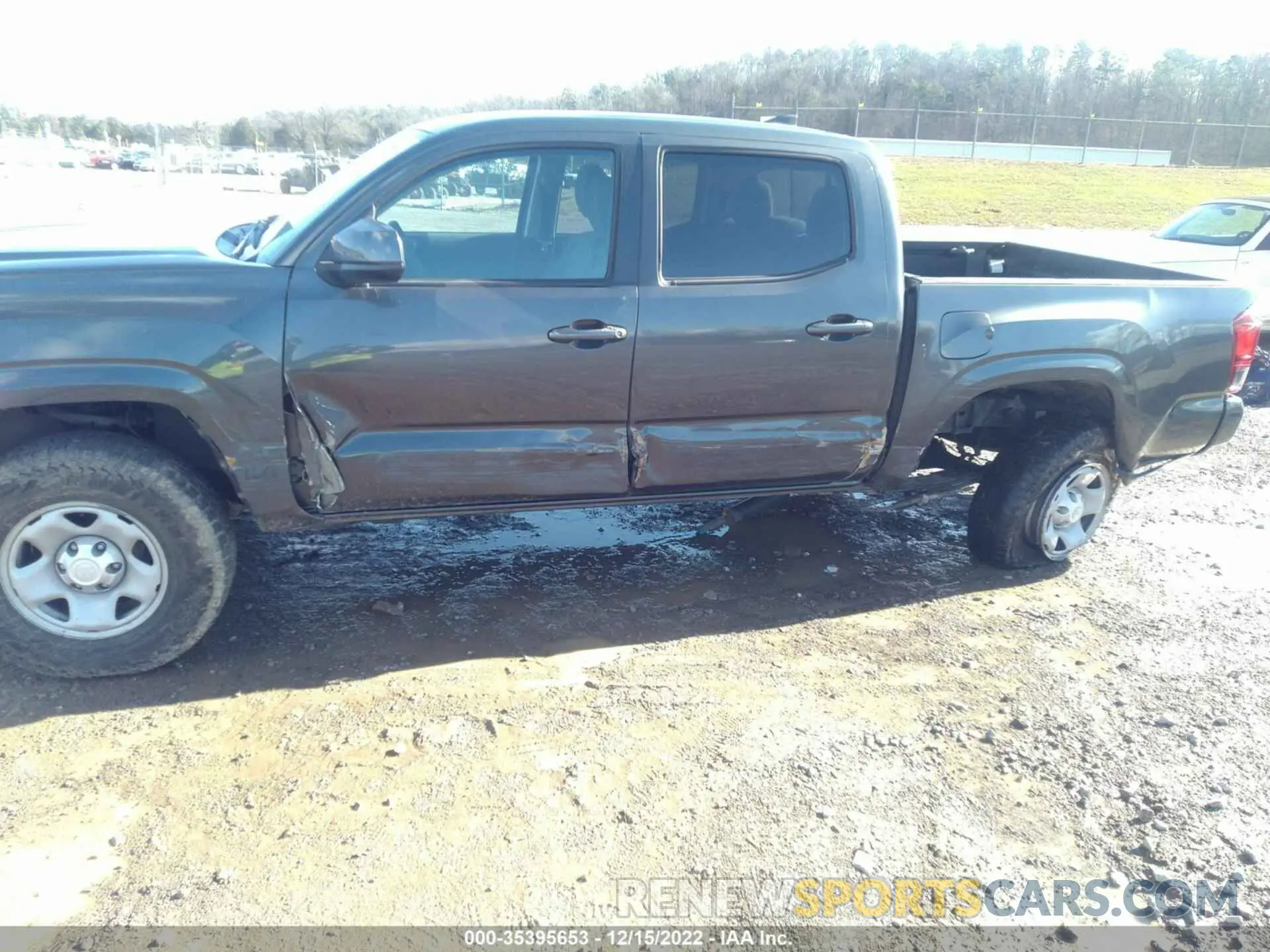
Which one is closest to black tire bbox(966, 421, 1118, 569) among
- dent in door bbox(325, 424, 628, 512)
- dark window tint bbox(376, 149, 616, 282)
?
dent in door bbox(325, 424, 628, 512)

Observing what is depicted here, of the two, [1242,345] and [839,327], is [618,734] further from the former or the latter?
[1242,345]

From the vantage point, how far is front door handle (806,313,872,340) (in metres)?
3.87

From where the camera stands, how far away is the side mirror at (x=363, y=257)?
10.7ft

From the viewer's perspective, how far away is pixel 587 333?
11.7 feet

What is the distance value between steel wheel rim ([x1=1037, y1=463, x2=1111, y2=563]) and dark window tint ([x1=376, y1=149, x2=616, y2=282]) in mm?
2566

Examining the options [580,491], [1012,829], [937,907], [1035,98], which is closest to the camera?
[937,907]

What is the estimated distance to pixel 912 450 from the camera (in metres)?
4.27

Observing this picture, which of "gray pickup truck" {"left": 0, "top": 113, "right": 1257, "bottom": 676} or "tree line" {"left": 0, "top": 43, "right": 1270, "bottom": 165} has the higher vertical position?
"tree line" {"left": 0, "top": 43, "right": 1270, "bottom": 165}

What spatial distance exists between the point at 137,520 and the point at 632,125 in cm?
239

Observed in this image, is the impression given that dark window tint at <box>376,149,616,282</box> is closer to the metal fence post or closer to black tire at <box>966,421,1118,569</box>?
black tire at <box>966,421,1118,569</box>

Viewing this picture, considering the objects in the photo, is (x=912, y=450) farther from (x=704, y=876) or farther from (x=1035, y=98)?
(x=1035, y=98)

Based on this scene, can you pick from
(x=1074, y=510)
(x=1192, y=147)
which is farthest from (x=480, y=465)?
(x=1192, y=147)

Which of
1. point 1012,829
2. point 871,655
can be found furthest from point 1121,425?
point 1012,829

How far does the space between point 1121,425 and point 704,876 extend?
3.13m
